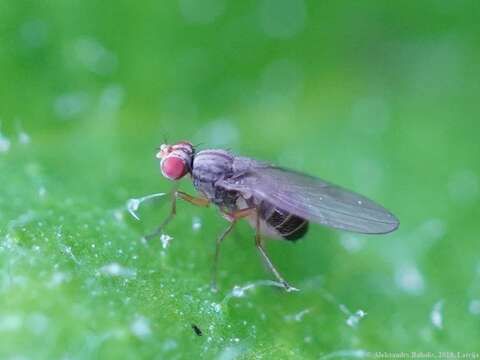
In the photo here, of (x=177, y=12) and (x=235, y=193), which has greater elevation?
(x=177, y=12)

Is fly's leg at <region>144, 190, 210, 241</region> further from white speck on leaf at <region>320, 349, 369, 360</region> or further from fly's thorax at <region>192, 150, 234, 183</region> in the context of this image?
white speck on leaf at <region>320, 349, 369, 360</region>

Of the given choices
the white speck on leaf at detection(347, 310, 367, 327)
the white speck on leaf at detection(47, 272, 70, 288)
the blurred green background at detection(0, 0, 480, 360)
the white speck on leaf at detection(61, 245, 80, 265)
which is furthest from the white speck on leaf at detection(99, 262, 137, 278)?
the white speck on leaf at detection(347, 310, 367, 327)

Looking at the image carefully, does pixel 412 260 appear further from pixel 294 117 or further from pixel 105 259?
Answer: pixel 105 259

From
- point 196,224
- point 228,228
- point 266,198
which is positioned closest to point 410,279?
point 266,198

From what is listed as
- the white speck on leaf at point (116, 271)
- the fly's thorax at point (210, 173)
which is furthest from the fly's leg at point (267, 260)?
the white speck on leaf at point (116, 271)

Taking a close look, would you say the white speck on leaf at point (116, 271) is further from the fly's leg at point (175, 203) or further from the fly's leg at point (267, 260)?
the fly's leg at point (267, 260)

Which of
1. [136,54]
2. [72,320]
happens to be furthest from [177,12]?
[72,320]

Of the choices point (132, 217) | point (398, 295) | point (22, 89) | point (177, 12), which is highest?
point (177, 12)
